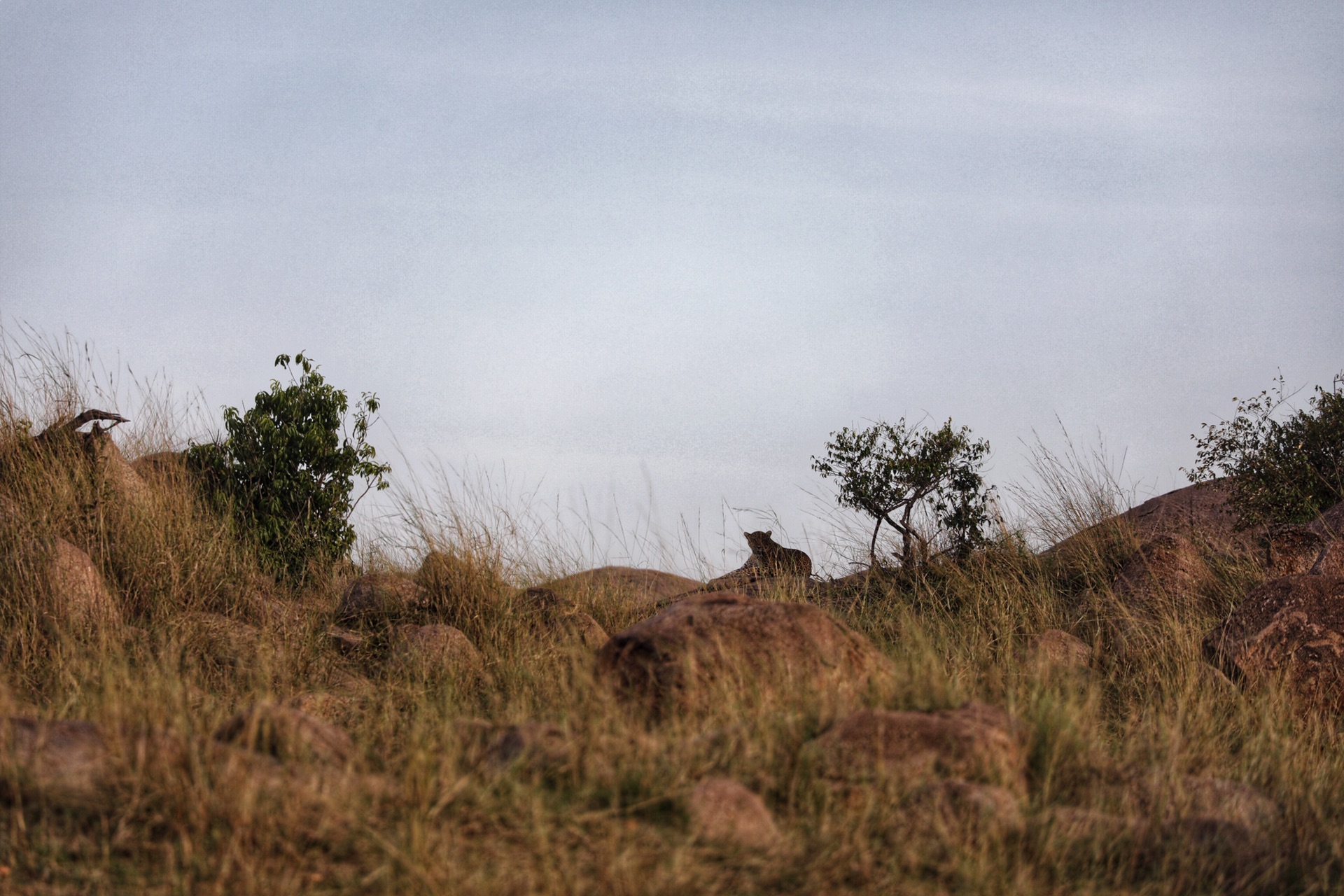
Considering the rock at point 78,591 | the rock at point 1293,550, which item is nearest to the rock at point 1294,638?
the rock at point 1293,550

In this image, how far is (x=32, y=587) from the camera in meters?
6.53

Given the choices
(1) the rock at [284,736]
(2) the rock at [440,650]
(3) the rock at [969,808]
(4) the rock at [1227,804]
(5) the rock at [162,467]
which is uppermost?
(5) the rock at [162,467]

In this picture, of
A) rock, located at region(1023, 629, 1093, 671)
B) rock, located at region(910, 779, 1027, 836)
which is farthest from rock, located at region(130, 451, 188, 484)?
rock, located at region(910, 779, 1027, 836)

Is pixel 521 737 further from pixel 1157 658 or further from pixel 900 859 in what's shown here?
pixel 1157 658

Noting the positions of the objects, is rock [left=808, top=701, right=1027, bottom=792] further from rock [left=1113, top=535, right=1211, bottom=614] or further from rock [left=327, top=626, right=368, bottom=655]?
rock [left=1113, top=535, right=1211, bottom=614]

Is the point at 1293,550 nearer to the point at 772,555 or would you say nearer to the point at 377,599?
the point at 772,555

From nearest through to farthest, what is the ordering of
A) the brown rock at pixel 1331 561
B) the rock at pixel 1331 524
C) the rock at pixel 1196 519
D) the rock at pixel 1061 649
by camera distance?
the rock at pixel 1061 649, the brown rock at pixel 1331 561, the rock at pixel 1331 524, the rock at pixel 1196 519

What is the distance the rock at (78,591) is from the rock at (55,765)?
11.1 feet

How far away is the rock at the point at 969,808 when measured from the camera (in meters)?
3.16

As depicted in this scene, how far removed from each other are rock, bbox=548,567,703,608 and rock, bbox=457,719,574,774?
166 inches

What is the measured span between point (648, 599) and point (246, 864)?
540 centimetres

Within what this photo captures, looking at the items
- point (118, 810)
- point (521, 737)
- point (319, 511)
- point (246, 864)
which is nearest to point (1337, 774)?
point (521, 737)

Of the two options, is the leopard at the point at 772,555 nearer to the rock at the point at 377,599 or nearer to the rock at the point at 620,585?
the rock at the point at 620,585

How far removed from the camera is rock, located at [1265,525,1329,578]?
27.4 ft
